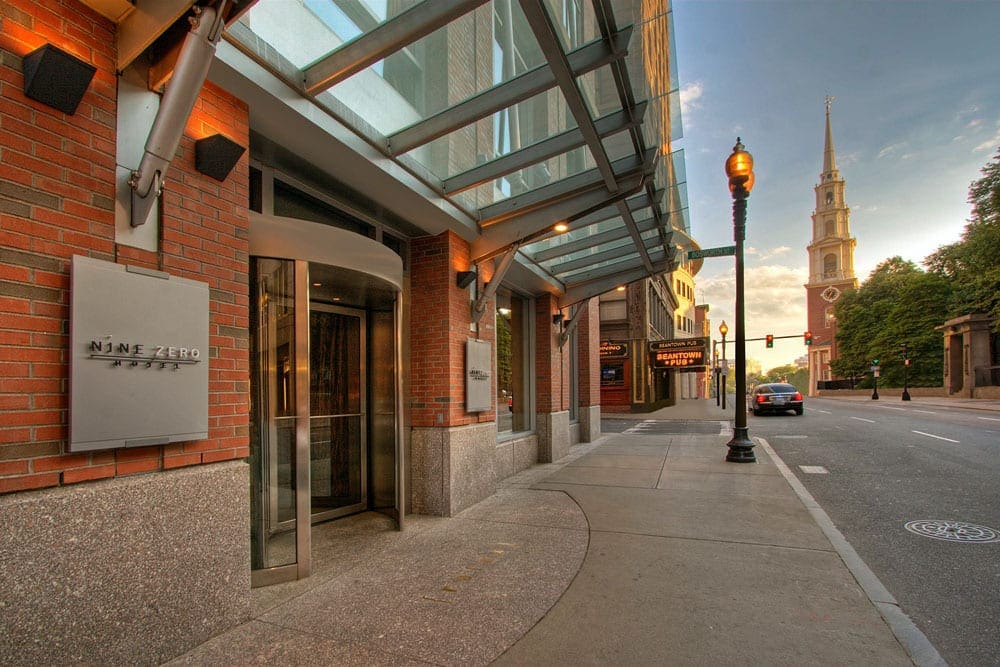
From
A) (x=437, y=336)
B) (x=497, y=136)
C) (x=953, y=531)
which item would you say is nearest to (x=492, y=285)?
(x=437, y=336)

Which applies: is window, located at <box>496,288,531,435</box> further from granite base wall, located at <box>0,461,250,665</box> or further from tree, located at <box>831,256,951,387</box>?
tree, located at <box>831,256,951,387</box>

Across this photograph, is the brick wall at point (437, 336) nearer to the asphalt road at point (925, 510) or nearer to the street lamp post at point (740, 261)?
the asphalt road at point (925, 510)

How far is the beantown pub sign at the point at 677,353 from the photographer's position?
94.6ft

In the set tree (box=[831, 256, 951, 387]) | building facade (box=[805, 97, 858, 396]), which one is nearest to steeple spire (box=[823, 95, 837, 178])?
building facade (box=[805, 97, 858, 396])

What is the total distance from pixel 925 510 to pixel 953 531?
3.30 ft

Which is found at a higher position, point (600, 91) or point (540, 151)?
point (600, 91)

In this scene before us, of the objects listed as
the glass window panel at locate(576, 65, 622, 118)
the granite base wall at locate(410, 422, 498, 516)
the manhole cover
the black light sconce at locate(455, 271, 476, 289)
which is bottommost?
the manhole cover

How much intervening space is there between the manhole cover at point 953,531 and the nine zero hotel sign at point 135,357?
7.15 meters

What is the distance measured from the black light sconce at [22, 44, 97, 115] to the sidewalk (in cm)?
328

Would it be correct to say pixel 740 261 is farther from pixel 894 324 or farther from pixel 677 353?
pixel 894 324

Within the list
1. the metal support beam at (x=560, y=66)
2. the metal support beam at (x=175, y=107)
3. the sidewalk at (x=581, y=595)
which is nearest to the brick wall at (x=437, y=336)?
the sidewalk at (x=581, y=595)

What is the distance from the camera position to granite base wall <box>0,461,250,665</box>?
2500 mm

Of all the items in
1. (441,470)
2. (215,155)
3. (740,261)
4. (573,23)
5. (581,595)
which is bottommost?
(581,595)

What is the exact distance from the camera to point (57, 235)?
2.80 meters
